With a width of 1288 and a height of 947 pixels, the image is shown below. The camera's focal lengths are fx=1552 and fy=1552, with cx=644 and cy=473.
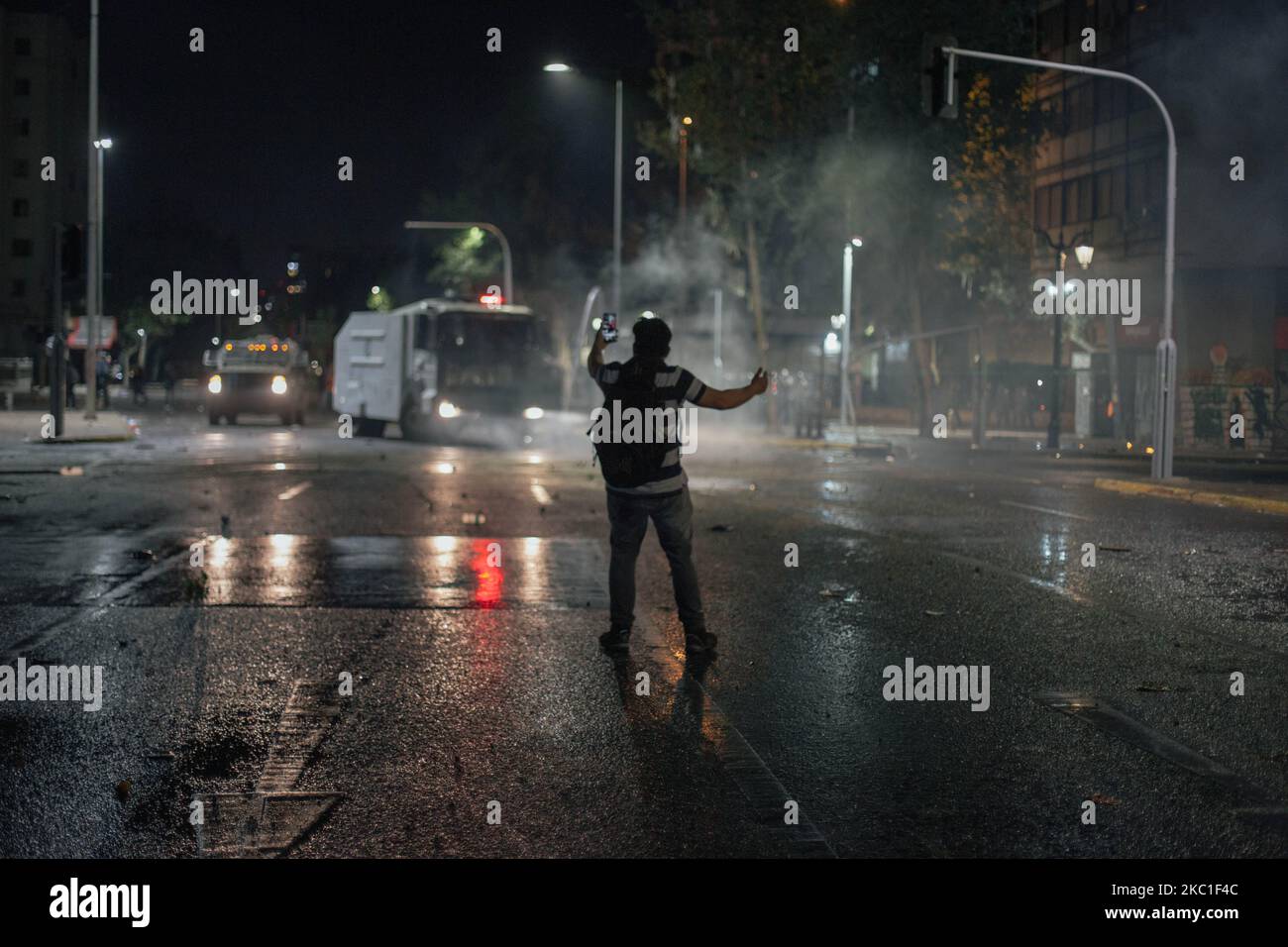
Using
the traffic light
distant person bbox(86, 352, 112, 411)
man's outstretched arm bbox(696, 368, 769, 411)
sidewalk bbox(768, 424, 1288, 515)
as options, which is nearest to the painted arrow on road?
man's outstretched arm bbox(696, 368, 769, 411)

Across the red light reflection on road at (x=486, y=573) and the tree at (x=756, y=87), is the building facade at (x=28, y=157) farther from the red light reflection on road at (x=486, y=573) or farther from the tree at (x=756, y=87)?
the red light reflection on road at (x=486, y=573)

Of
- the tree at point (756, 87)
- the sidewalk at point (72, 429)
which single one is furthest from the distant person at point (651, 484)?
the tree at point (756, 87)

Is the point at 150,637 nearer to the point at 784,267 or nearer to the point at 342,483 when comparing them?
the point at 342,483

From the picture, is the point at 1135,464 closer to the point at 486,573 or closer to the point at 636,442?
the point at 486,573

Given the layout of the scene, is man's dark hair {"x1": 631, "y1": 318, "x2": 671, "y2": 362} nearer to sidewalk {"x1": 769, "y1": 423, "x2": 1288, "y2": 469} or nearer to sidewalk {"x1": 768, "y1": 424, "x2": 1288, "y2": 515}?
sidewalk {"x1": 768, "y1": 424, "x2": 1288, "y2": 515}

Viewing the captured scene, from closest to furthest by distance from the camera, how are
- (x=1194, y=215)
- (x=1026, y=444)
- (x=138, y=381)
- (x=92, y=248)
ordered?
(x=92, y=248), (x=1026, y=444), (x=1194, y=215), (x=138, y=381)

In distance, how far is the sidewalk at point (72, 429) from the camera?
3150cm

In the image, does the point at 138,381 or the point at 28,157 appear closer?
the point at 138,381

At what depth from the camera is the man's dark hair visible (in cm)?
862

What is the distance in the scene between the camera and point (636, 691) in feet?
25.1

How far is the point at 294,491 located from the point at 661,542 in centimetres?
1255

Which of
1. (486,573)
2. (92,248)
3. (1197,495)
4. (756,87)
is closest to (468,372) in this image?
(92,248)

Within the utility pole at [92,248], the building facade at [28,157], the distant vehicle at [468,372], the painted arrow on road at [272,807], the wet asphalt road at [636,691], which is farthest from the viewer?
the building facade at [28,157]

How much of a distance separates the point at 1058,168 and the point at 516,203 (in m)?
26.9
